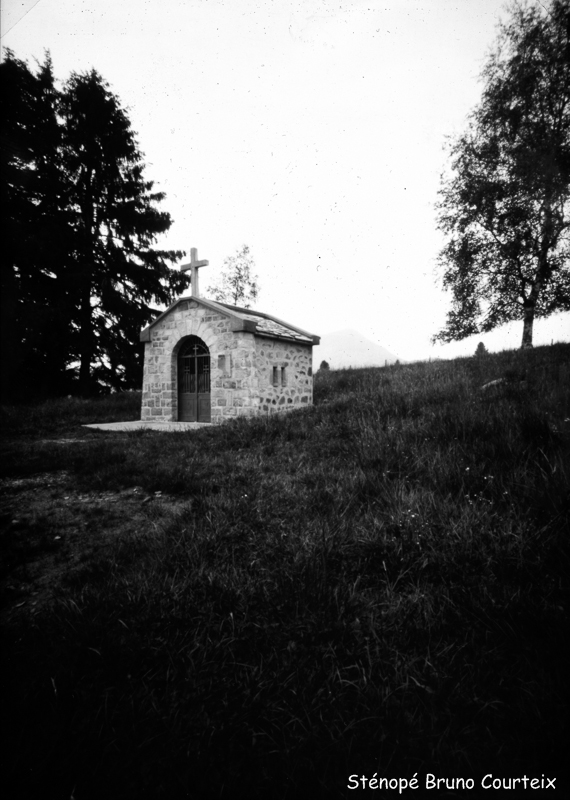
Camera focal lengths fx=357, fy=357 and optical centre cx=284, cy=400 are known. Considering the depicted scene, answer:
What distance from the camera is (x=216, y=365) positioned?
11266 mm

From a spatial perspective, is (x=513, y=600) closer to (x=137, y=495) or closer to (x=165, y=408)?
(x=137, y=495)

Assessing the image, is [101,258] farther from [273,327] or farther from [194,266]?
[273,327]

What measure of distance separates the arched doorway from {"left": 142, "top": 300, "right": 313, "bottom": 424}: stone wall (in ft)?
0.69

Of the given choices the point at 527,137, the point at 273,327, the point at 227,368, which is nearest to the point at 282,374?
the point at 273,327

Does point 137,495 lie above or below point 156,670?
above

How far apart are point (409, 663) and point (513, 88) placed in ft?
26.6

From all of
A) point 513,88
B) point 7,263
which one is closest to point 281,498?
point 7,263

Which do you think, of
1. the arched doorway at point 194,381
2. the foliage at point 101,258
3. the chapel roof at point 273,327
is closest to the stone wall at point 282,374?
the chapel roof at point 273,327

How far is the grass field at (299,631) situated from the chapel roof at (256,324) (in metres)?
7.44

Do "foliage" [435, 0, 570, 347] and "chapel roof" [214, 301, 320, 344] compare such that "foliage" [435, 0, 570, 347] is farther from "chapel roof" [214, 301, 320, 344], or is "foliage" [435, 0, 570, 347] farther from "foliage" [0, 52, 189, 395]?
"foliage" [0, 52, 189, 395]

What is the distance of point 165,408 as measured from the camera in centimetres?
1224

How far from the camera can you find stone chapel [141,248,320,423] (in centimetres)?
1091

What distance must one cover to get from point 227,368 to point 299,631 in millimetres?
9669

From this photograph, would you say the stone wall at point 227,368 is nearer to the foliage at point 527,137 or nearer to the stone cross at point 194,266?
the stone cross at point 194,266
